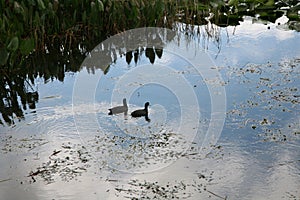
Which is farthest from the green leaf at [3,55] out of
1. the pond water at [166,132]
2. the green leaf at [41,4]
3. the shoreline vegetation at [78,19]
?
the green leaf at [41,4]

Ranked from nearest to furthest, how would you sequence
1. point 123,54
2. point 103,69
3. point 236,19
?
1. point 103,69
2. point 123,54
3. point 236,19

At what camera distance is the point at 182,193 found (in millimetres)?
2766

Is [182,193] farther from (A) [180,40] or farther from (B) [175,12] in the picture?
(B) [175,12]

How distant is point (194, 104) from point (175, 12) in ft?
9.45

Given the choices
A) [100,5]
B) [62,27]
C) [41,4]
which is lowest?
[62,27]

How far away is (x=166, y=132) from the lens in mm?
3582

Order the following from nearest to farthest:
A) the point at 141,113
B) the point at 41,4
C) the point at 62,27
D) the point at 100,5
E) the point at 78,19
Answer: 1. the point at 141,113
2. the point at 41,4
3. the point at 100,5
4. the point at 62,27
5. the point at 78,19

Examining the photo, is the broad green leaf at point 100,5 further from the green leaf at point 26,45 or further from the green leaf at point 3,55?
the green leaf at point 3,55

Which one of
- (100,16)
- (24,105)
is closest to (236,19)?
(100,16)

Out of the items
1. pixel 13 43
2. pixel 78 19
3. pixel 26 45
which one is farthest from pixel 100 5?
pixel 13 43

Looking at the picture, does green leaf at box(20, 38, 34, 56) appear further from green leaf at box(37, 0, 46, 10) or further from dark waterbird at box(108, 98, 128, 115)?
dark waterbird at box(108, 98, 128, 115)

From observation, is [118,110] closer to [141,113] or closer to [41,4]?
[141,113]

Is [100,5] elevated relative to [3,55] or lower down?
elevated

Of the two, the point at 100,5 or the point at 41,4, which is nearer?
the point at 41,4
